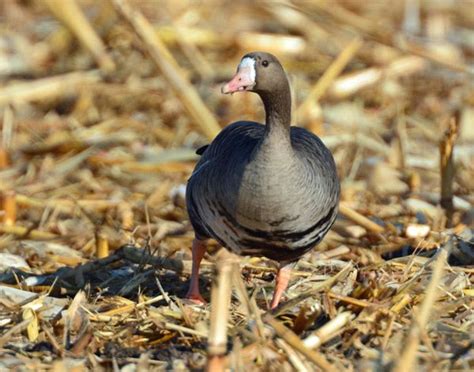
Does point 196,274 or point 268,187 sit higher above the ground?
point 268,187

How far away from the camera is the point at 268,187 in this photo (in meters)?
4.29

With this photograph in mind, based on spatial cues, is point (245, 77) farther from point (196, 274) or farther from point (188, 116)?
point (188, 116)

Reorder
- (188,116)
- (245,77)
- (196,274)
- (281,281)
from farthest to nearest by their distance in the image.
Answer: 1. (188,116)
2. (196,274)
3. (281,281)
4. (245,77)

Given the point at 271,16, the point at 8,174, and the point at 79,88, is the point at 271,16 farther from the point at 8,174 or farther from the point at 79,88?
the point at 8,174

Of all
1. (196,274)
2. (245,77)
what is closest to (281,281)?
(196,274)

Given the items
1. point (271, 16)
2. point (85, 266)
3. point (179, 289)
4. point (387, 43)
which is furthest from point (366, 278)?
point (271, 16)

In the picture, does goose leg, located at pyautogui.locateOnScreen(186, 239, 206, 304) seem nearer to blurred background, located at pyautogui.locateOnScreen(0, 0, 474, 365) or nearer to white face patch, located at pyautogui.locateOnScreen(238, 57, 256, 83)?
blurred background, located at pyautogui.locateOnScreen(0, 0, 474, 365)

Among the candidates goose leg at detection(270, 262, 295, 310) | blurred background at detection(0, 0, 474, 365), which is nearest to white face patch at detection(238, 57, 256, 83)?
goose leg at detection(270, 262, 295, 310)

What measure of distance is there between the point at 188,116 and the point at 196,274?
12.0ft

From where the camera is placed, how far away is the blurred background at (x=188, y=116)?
Answer: 20.4 feet

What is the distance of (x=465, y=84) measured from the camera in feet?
33.3

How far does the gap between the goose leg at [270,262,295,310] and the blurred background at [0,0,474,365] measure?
0.69 metres

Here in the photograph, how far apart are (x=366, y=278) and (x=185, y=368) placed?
117 centimetres

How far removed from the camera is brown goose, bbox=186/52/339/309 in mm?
4297
